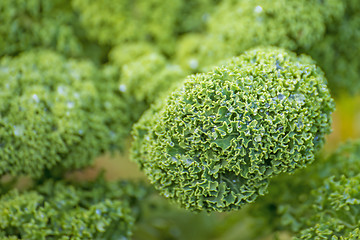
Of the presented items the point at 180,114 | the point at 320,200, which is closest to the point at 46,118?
the point at 180,114

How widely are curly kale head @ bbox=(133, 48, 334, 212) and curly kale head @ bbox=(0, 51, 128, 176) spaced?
1.07ft

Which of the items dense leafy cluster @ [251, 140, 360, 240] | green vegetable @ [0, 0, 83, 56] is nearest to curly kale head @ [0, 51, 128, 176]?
green vegetable @ [0, 0, 83, 56]

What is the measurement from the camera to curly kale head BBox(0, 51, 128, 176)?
1248 millimetres

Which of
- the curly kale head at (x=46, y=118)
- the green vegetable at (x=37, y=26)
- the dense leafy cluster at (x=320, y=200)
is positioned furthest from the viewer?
the green vegetable at (x=37, y=26)

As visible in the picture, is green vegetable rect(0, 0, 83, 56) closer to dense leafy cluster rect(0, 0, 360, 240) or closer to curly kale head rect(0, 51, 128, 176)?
dense leafy cluster rect(0, 0, 360, 240)

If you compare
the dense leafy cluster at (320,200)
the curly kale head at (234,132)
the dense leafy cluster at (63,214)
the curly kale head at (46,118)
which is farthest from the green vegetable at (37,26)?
the dense leafy cluster at (320,200)

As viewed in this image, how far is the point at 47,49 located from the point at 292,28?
996mm

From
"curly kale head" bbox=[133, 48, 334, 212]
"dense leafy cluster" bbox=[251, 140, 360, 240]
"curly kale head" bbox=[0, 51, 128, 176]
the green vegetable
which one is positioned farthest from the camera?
the green vegetable

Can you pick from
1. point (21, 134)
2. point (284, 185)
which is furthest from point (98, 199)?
point (284, 185)

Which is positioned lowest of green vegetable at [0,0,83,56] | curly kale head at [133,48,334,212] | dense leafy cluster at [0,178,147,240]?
Answer: dense leafy cluster at [0,178,147,240]

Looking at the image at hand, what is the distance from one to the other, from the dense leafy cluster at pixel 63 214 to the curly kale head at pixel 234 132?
243 millimetres

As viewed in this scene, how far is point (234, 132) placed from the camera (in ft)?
3.44

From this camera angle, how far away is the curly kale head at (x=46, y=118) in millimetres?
1248

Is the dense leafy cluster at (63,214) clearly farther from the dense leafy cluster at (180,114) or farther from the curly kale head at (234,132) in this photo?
the curly kale head at (234,132)
